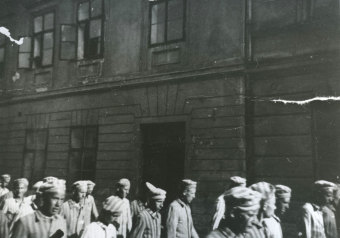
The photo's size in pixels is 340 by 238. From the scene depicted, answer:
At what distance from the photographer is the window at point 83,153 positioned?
36.2ft

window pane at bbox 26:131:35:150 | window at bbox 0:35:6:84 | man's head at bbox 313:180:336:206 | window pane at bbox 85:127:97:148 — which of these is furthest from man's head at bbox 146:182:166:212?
window at bbox 0:35:6:84

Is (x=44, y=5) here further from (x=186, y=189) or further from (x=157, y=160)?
(x=186, y=189)

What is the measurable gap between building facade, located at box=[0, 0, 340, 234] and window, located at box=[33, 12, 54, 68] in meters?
0.05

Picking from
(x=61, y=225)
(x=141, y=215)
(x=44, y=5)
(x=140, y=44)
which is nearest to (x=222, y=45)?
(x=140, y=44)

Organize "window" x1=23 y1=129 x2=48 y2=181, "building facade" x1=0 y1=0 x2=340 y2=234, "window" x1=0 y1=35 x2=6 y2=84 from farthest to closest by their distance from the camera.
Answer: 1. "window" x1=0 y1=35 x2=6 y2=84
2. "window" x1=23 y1=129 x2=48 y2=181
3. "building facade" x1=0 y1=0 x2=340 y2=234

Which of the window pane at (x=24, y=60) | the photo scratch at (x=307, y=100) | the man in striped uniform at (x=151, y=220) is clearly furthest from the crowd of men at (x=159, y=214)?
the window pane at (x=24, y=60)

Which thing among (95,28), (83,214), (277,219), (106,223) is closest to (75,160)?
(95,28)

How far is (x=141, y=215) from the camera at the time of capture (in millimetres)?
5047

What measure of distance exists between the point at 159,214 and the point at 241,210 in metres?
2.72

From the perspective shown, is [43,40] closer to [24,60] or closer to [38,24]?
[38,24]

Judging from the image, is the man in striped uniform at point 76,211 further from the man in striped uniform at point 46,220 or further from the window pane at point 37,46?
the window pane at point 37,46

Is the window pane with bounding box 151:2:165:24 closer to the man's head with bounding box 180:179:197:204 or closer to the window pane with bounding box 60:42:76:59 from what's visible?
the window pane with bounding box 60:42:76:59

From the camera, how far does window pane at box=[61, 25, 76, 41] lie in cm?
1142

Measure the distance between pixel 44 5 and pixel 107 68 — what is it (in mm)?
3788
